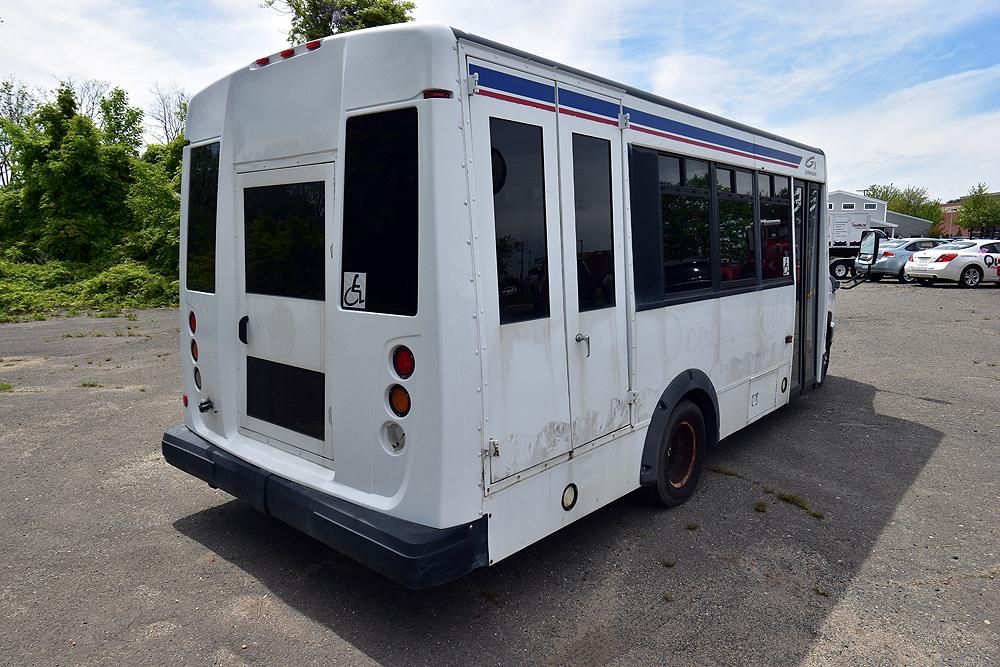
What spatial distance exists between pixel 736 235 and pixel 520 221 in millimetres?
2599

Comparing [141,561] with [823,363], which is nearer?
[141,561]

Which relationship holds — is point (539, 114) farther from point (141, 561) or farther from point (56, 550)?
point (56, 550)

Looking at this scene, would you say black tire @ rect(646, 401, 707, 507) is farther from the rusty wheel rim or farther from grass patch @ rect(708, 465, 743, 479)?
grass patch @ rect(708, 465, 743, 479)

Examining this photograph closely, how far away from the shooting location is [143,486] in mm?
5012

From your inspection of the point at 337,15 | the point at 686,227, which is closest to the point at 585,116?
the point at 686,227

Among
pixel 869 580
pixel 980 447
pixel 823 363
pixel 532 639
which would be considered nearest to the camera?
pixel 532 639

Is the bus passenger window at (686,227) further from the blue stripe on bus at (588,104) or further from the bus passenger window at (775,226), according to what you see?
the bus passenger window at (775,226)

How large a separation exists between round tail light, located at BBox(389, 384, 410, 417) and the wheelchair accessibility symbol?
42 centimetres

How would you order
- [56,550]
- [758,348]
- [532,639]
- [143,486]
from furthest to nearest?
[758,348] → [143,486] → [56,550] → [532,639]

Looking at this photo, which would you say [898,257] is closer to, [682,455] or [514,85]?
[682,455]

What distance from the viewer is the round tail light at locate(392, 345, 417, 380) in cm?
297

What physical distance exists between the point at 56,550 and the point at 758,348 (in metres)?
5.22

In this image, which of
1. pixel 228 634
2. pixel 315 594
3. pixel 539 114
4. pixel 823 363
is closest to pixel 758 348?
pixel 823 363

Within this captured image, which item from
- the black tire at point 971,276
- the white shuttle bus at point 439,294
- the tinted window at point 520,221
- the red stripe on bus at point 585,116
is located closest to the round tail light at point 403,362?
the white shuttle bus at point 439,294
